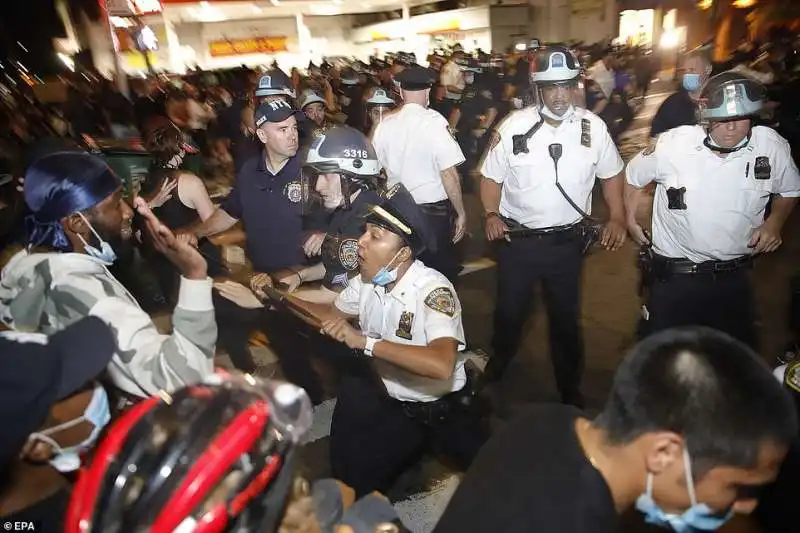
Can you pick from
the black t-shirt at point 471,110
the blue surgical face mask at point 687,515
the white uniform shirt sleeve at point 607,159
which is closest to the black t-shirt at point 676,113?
the white uniform shirt sleeve at point 607,159

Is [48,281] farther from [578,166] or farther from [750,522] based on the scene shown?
[578,166]

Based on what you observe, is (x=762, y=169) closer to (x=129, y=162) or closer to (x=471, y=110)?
(x=129, y=162)

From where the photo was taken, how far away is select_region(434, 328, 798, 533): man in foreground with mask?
1.37m

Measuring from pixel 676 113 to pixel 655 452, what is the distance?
5371 millimetres

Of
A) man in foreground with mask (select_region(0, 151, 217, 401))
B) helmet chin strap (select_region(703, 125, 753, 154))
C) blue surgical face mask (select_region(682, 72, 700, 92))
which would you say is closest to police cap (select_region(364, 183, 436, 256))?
man in foreground with mask (select_region(0, 151, 217, 401))

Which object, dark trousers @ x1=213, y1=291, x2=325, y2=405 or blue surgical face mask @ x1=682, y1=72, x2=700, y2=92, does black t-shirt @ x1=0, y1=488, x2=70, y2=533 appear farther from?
blue surgical face mask @ x1=682, y1=72, x2=700, y2=92

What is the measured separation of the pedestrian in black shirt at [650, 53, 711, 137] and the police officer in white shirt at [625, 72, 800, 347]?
99.3 inches

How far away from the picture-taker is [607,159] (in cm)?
400

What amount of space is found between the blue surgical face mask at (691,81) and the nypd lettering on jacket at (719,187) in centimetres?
270

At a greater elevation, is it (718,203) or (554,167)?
(554,167)

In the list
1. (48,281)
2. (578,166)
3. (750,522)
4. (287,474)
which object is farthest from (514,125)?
(287,474)

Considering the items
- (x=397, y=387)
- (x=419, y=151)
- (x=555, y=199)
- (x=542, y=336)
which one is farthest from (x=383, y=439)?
(x=419, y=151)

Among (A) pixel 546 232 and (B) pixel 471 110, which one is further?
(B) pixel 471 110

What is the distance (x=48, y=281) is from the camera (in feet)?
7.02
